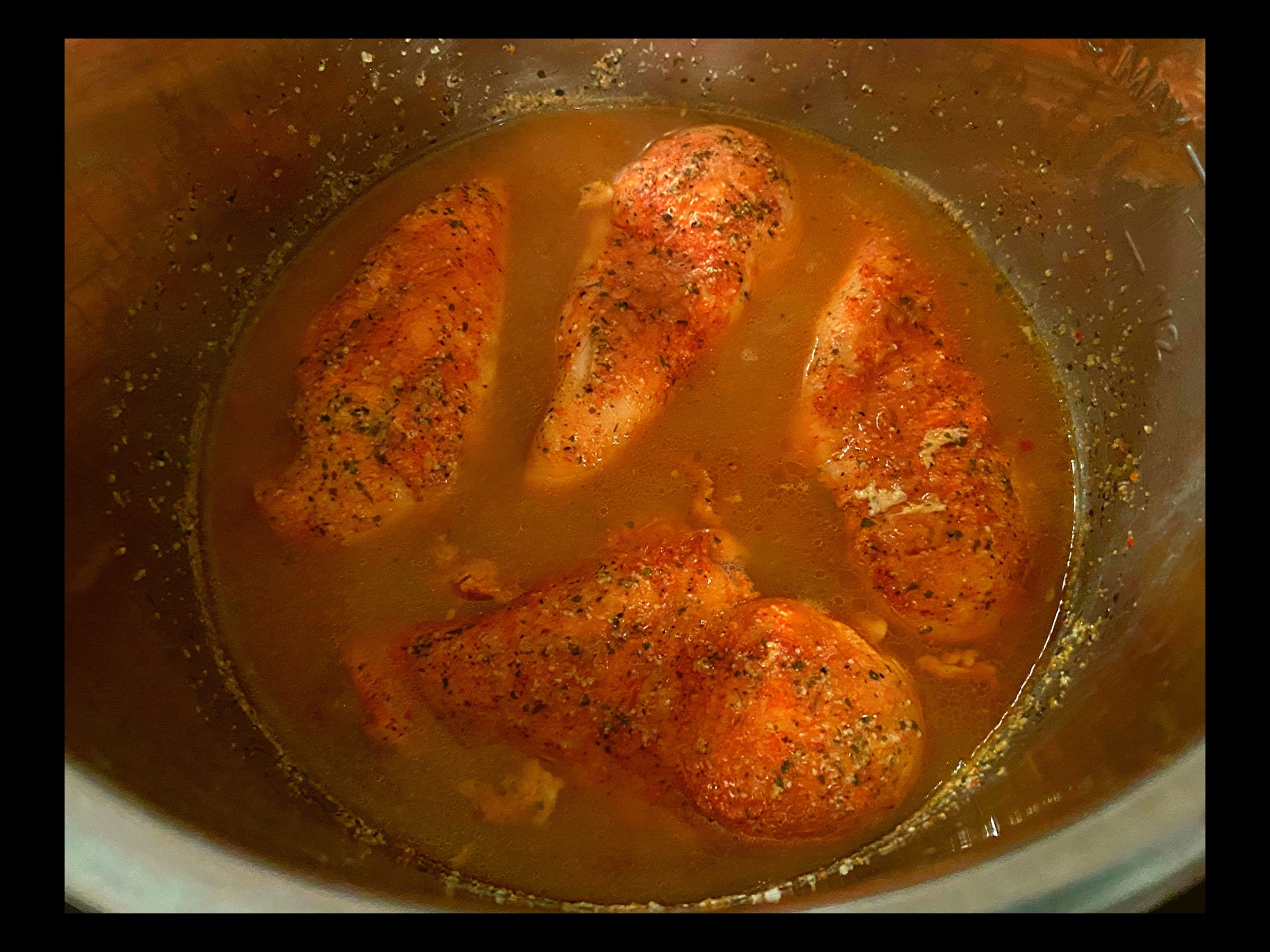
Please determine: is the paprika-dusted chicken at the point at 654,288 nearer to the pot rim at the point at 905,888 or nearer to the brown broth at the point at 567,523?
the brown broth at the point at 567,523

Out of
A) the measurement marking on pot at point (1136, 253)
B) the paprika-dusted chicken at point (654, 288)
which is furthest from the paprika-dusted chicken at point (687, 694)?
the measurement marking on pot at point (1136, 253)

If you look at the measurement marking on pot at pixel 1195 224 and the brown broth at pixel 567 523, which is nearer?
the brown broth at pixel 567 523

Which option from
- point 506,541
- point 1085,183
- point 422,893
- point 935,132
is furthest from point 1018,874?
point 935,132

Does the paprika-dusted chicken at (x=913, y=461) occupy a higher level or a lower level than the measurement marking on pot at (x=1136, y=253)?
lower

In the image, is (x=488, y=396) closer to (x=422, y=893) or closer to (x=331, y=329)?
(x=331, y=329)

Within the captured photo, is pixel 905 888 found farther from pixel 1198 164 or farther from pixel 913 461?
pixel 1198 164

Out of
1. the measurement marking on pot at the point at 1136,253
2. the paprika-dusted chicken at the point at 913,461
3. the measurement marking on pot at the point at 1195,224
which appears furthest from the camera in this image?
the measurement marking on pot at the point at 1136,253
